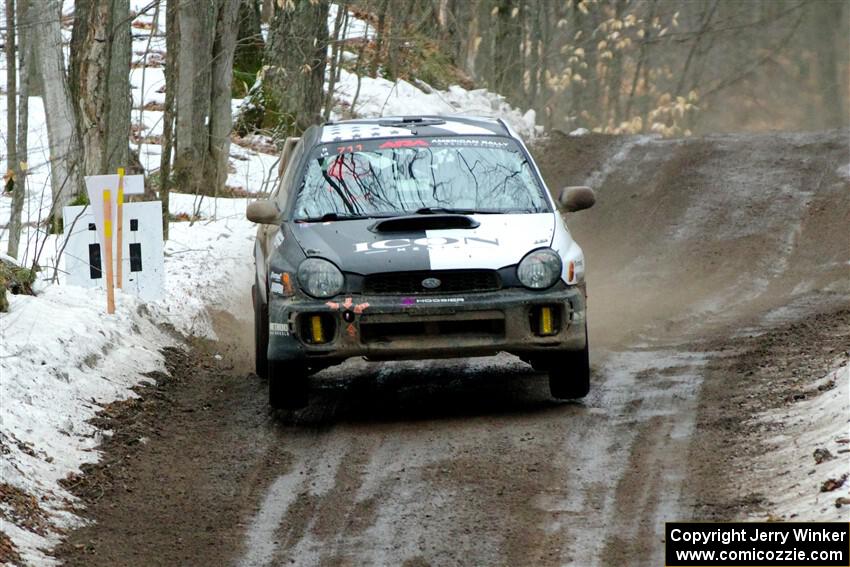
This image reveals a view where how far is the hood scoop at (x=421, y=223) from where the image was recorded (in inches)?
328

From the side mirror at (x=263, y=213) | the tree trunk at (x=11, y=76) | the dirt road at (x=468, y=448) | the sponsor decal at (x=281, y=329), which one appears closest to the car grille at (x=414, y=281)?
the sponsor decal at (x=281, y=329)

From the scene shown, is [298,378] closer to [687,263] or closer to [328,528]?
[328,528]

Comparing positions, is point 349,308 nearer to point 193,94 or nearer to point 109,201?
point 109,201

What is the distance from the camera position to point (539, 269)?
809cm

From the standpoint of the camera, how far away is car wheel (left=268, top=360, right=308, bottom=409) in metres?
8.35

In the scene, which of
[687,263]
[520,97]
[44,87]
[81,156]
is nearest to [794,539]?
[687,263]

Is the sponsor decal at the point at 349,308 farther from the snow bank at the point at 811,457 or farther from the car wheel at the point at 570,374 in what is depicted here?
the snow bank at the point at 811,457

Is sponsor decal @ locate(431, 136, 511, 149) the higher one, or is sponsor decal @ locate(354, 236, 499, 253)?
sponsor decal @ locate(431, 136, 511, 149)

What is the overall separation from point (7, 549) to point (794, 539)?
3403 millimetres

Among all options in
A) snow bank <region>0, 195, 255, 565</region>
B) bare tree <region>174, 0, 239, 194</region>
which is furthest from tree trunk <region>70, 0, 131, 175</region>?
bare tree <region>174, 0, 239, 194</region>

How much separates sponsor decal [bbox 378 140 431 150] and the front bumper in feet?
5.53

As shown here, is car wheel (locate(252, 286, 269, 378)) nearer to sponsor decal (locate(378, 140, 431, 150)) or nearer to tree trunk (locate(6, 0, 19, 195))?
sponsor decal (locate(378, 140, 431, 150))

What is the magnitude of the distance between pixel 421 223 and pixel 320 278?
78cm

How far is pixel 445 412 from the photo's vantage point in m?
8.60
